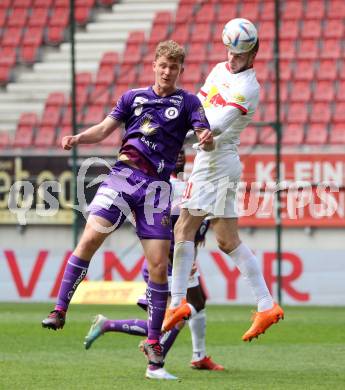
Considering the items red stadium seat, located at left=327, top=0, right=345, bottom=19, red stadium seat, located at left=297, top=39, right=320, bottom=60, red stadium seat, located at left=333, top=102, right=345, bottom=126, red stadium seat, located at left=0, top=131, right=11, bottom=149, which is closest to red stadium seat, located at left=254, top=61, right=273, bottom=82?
red stadium seat, located at left=297, top=39, right=320, bottom=60

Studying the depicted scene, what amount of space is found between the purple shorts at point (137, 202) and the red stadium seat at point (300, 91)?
9.73 m

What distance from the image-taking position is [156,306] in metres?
7.04

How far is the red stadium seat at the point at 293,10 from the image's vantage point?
17.7 m

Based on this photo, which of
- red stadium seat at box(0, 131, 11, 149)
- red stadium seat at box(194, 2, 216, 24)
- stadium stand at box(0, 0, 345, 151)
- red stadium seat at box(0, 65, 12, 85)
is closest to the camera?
stadium stand at box(0, 0, 345, 151)

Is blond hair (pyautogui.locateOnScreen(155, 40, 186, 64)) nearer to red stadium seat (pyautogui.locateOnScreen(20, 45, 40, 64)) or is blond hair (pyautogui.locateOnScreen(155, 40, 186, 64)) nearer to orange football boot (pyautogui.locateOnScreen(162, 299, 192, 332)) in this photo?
orange football boot (pyautogui.locateOnScreen(162, 299, 192, 332))

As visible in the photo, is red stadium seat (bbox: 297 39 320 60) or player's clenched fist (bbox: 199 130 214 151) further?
red stadium seat (bbox: 297 39 320 60)

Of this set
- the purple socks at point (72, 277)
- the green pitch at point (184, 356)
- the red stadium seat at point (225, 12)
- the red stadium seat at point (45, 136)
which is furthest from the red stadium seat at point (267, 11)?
the purple socks at point (72, 277)

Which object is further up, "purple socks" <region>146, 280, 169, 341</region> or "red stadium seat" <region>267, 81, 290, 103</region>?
"red stadium seat" <region>267, 81, 290, 103</region>

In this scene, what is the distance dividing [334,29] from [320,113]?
178cm

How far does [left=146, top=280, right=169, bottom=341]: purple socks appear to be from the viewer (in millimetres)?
7027

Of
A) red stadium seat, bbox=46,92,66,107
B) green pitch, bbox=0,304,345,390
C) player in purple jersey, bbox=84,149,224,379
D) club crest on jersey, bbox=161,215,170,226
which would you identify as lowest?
green pitch, bbox=0,304,345,390

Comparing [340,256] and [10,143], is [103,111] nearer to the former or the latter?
[10,143]

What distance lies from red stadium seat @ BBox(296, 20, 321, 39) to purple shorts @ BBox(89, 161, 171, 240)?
1080cm

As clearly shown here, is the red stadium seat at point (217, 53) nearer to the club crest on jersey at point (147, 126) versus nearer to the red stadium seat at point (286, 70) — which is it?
the red stadium seat at point (286, 70)
